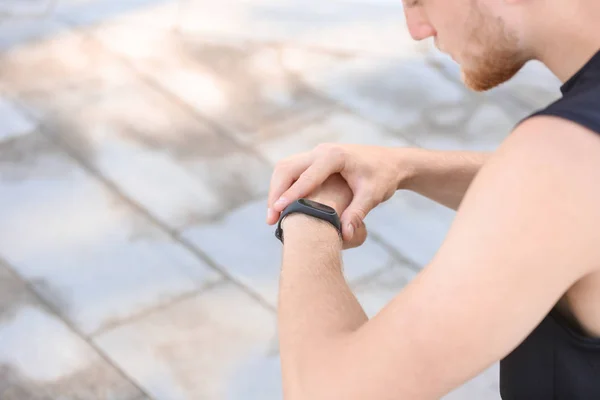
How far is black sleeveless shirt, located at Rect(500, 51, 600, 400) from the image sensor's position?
2.58 ft

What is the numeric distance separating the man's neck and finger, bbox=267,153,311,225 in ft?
1.44

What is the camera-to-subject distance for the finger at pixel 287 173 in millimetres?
1276

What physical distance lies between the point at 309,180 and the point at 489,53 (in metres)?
0.36

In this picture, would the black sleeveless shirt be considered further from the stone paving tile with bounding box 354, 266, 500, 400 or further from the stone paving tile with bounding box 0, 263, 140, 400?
the stone paving tile with bounding box 0, 263, 140, 400

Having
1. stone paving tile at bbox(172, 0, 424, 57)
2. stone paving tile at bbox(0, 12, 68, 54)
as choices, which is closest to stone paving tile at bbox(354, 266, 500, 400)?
stone paving tile at bbox(172, 0, 424, 57)

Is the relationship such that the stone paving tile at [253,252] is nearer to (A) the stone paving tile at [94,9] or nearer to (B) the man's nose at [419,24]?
(B) the man's nose at [419,24]

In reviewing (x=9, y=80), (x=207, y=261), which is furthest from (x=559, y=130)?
(x=9, y=80)

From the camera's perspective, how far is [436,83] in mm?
3240

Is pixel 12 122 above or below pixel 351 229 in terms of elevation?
below

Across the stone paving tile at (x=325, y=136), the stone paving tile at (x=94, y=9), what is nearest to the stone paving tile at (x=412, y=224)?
the stone paving tile at (x=325, y=136)

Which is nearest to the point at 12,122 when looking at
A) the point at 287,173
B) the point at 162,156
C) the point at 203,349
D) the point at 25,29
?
the point at 162,156

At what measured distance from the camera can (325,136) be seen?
9.48 feet

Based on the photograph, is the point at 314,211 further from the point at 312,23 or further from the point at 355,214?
the point at 312,23

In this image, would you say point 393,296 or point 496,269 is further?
point 393,296
